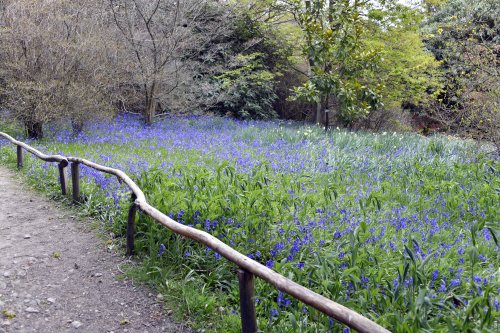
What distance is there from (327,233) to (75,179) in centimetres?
370

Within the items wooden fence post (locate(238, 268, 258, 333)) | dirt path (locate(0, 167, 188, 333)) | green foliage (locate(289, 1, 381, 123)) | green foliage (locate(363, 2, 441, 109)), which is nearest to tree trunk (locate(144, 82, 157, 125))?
green foliage (locate(289, 1, 381, 123))

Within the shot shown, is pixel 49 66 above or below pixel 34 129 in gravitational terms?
above

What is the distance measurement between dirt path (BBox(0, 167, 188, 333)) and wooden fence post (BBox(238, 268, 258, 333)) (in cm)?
73

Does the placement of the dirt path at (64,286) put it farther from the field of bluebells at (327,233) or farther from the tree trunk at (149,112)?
the tree trunk at (149,112)

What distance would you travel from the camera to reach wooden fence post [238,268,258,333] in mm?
2756

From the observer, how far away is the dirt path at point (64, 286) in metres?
3.45

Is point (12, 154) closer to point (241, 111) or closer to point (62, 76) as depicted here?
point (62, 76)

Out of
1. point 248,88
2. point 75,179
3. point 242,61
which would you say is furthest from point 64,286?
point 242,61

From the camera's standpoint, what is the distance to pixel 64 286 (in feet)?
13.2

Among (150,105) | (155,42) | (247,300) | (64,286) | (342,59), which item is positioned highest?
(155,42)

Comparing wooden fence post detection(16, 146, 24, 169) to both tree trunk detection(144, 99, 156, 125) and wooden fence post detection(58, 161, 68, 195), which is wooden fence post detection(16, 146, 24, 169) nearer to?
wooden fence post detection(58, 161, 68, 195)

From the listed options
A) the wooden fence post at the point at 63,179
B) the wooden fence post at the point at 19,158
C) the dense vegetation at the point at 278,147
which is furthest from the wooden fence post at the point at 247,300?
the wooden fence post at the point at 19,158

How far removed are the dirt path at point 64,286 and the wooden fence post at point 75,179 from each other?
0.42 meters

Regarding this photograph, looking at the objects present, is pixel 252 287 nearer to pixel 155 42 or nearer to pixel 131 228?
pixel 131 228
